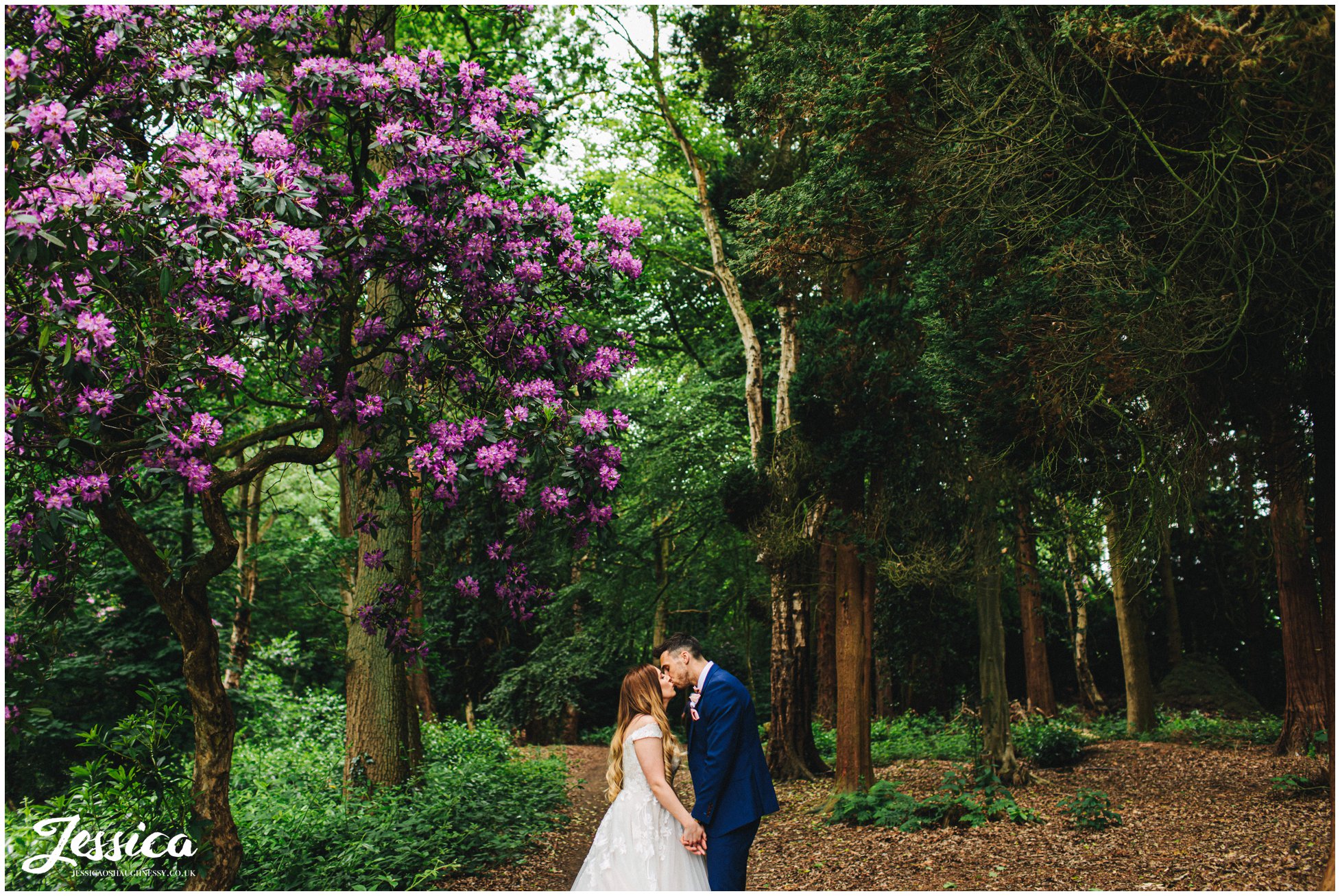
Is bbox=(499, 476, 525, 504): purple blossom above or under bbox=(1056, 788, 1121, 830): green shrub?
above

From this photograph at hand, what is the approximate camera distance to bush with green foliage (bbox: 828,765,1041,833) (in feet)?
26.4

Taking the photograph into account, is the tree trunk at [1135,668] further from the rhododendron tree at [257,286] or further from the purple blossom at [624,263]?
the rhododendron tree at [257,286]

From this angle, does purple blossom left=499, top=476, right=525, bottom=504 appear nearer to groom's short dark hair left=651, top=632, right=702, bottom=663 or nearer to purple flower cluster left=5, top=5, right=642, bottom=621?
purple flower cluster left=5, top=5, right=642, bottom=621

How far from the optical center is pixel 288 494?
76.3 ft

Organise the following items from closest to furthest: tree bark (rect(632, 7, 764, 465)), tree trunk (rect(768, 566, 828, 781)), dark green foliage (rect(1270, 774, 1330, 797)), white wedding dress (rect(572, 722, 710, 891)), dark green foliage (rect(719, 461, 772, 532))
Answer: white wedding dress (rect(572, 722, 710, 891)) → dark green foliage (rect(1270, 774, 1330, 797)) → dark green foliage (rect(719, 461, 772, 532)) → tree trunk (rect(768, 566, 828, 781)) → tree bark (rect(632, 7, 764, 465))

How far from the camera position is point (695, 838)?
423 cm

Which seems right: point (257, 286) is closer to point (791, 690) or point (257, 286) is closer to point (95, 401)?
Result: point (95, 401)

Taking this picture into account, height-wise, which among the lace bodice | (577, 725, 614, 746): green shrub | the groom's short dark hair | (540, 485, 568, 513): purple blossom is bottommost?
(577, 725, 614, 746): green shrub

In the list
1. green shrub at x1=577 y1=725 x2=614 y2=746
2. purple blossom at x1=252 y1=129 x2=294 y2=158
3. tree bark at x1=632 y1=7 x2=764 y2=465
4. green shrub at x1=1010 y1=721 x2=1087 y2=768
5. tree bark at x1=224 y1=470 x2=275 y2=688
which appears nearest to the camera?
purple blossom at x1=252 y1=129 x2=294 y2=158

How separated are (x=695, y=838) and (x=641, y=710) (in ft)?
2.31

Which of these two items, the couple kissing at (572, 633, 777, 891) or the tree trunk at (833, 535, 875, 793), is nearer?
the couple kissing at (572, 633, 777, 891)

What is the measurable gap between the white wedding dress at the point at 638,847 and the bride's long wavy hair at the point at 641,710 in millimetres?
45

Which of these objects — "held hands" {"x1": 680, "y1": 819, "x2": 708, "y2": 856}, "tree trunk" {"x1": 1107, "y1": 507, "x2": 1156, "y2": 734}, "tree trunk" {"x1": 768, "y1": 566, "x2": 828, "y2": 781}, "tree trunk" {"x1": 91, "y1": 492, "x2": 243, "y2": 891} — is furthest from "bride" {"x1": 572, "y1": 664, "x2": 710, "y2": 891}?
"tree trunk" {"x1": 1107, "y1": 507, "x2": 1156, "y2": 734}

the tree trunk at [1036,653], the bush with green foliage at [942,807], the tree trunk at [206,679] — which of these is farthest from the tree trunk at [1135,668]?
the tree trunk at [206,679]
